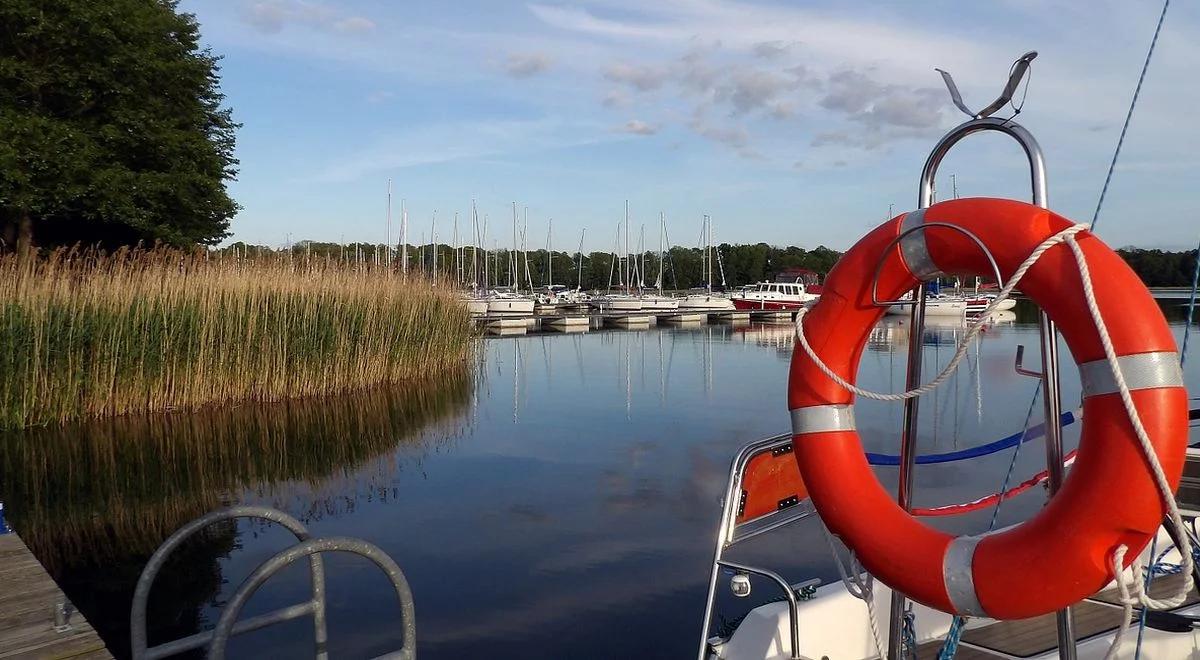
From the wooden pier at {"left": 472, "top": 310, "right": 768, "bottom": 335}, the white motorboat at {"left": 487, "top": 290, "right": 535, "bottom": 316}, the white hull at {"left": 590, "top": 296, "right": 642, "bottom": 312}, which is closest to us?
the wooden pier at {"left": 472, "top": 310, "right": 768, "bottom": 335}

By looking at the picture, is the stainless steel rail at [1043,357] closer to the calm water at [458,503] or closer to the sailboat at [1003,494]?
the sailboat at [1003,494]

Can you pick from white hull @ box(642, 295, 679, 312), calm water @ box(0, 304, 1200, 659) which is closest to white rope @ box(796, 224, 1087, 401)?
calm water @ box(0, 304, 1200, 659)

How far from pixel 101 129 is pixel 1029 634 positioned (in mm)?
20533

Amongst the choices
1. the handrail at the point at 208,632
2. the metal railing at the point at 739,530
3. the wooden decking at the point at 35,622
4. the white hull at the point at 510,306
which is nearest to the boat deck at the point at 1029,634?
the metal railing at the point at 739,530

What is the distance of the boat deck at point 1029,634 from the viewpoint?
331 centimetres

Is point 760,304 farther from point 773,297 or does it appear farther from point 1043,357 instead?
point 1043,357

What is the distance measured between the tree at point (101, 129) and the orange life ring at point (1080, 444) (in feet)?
58.4

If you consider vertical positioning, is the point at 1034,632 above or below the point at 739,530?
below

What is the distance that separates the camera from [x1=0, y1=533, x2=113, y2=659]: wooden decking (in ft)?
9.57

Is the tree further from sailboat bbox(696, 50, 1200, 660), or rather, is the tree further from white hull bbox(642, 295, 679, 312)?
white hull bbox(642, 295, 679, 312)

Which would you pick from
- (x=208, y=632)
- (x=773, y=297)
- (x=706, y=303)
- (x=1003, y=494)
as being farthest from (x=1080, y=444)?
(x=773, y=297)

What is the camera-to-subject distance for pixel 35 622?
3.17m

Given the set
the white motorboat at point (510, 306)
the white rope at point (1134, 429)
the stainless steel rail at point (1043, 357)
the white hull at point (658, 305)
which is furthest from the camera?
the white hull at point (658, 305)

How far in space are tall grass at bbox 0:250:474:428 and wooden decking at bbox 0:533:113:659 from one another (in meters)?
7.12
